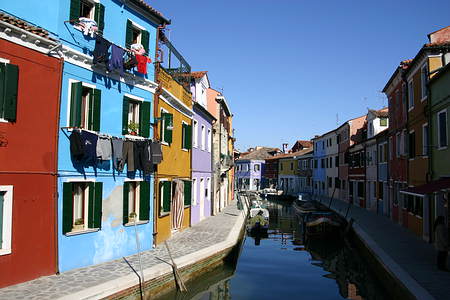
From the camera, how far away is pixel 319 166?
2196 inches

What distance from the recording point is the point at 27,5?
10.4 metres

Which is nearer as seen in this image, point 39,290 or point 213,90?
point 39,290

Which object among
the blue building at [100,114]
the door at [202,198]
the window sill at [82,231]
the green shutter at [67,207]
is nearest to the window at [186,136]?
the door at [202,198]

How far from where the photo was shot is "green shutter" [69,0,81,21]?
37.4 feet

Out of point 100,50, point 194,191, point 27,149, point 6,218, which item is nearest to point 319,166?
point 194,191

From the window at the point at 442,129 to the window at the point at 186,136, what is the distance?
439 inches

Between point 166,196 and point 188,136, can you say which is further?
point 188,136

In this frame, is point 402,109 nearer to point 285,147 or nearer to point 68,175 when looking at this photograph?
point 68,175

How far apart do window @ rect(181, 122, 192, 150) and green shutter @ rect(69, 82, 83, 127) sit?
27.9 ft

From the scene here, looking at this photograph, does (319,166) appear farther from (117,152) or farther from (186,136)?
(117,152)

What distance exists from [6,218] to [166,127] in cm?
767

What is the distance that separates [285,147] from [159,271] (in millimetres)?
79113

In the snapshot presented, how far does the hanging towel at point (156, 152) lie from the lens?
14844mm

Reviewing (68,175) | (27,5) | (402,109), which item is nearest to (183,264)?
(68,175)
